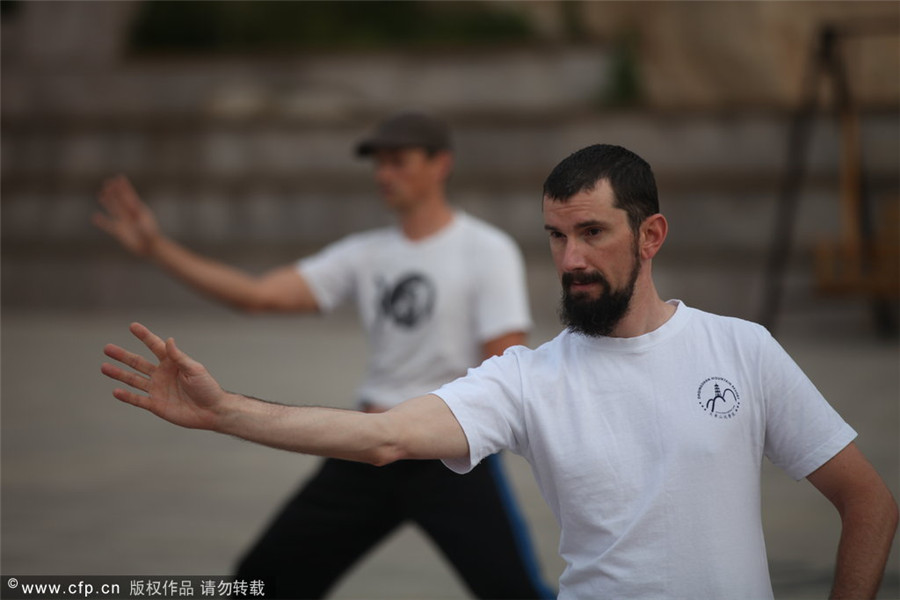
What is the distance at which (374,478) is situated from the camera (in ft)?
13.5

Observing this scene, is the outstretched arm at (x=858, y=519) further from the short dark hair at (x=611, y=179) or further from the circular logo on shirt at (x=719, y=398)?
the short dark hair at (x=611, y=179)

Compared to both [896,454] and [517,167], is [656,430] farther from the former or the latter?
[517,167]

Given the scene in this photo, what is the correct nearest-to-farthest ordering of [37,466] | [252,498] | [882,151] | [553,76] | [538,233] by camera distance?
[252,498] < [37,466] < [882,151] < [538,233] < [553,76]

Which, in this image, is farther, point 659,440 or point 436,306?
point 436,306

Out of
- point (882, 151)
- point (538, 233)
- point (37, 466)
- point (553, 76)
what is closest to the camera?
point (37, 466)

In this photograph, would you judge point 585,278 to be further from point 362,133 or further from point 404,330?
point 362,133

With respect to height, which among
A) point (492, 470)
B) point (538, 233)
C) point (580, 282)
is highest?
point (538, 233)

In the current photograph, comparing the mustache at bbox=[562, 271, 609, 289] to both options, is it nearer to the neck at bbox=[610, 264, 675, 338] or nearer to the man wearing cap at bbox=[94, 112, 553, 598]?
the neck at bbox=[610, 264, 675, 338]

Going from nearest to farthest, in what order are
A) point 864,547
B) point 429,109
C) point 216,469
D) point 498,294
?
point 864,547 → point 498,294 → point 216,469 → point 429,109

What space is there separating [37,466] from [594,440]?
249 inches

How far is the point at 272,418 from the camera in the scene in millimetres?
2438

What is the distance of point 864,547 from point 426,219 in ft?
8.10

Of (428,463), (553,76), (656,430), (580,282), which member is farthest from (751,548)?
(553,76)

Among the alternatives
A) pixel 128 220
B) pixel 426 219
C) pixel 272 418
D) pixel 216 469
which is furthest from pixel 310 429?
pixel 216 469
